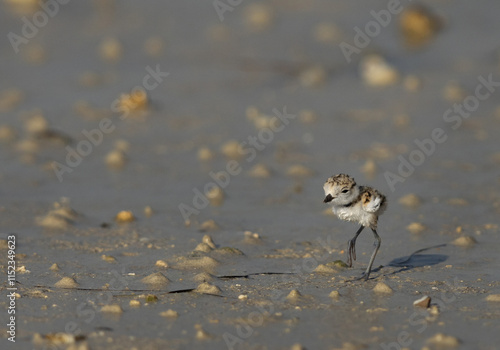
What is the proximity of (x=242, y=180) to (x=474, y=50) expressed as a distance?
4665mm

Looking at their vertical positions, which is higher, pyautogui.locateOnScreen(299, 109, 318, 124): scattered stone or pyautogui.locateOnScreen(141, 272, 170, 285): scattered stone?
pyautogui.locateOnScreen(299, 109, 318, 124): scattered stone

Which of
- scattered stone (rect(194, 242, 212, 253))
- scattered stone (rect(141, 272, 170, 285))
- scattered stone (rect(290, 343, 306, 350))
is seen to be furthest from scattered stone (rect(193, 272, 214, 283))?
scattered stone (rect(290, 343, 306, 350))

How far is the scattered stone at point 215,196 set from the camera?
277 inches

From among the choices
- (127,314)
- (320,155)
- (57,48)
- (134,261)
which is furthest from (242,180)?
(57,48)

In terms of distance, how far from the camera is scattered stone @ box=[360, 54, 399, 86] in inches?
388

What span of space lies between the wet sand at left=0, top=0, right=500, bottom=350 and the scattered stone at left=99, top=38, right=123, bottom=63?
44 mm

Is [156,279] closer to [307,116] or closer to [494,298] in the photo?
[494,298]

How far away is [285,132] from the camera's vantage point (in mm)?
8688

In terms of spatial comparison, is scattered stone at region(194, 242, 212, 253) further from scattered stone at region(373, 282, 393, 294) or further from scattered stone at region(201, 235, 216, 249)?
scattered stone at region(373, 282, 393, 294)

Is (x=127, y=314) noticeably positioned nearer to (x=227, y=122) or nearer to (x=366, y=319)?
(x=366, y=319)

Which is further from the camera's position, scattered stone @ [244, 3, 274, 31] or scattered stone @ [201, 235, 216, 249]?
scattered stone @ [244, 3, 274, 31]
